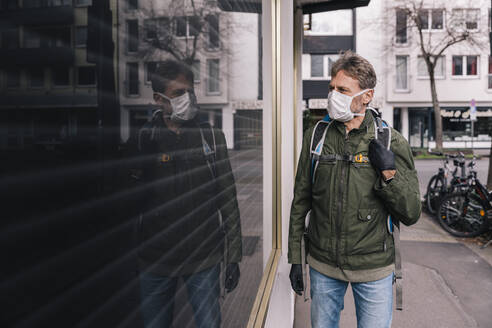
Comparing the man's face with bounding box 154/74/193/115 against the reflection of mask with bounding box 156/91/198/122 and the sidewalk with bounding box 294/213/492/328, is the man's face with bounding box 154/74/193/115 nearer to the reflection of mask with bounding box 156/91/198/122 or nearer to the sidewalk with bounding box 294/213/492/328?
the reflection of mask with bounding box 156/91/198/122

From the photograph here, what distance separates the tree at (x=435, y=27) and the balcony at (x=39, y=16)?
2193 cm

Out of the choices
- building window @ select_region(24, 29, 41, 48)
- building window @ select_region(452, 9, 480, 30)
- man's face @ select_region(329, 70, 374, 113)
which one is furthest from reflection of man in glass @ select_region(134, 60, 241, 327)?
building window @ select_region(452, 9, 480, 30)

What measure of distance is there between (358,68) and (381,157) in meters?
0.57

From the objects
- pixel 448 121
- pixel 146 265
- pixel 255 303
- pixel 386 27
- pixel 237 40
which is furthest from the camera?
pixel 448 121

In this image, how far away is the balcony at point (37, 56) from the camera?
1.10ft

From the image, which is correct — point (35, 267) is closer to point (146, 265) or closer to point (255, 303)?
point (146, 265)

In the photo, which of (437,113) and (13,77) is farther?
(437,113)

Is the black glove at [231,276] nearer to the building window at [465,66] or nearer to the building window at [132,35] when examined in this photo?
the building window at [132,35]

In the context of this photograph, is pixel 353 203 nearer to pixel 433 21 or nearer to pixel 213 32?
pixel 213 32

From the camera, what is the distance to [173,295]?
0.80m

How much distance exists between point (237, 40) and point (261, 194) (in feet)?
3.03

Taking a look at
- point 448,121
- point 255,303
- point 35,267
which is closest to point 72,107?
point 35,267

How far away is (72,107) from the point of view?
412mm

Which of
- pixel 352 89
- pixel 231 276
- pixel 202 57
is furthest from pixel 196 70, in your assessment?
pixel 352 89
